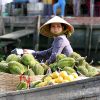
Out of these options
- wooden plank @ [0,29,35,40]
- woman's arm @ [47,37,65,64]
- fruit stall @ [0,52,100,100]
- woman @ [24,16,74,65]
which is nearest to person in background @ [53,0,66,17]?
wooden plank @ [0,29,35,40]

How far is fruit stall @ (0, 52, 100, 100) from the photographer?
15.8ft

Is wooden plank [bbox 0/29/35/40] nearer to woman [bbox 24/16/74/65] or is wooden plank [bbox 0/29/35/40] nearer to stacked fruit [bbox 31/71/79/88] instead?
woman [bbox 24/16/74/65]

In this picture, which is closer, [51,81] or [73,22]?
[51,81]

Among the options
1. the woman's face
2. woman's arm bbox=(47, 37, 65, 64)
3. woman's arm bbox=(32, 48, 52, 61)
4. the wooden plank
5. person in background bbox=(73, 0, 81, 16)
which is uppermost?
the woman's face

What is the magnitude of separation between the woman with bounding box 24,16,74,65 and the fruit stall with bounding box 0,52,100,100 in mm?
367

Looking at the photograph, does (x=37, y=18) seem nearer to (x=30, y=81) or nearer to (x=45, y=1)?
(x=45, y=1)

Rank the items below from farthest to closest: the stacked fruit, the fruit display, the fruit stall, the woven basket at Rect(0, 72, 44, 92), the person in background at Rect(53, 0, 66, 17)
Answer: the person in background at Rect(53, 0, 66, 17) → the fruit display → the woven basket at Rect(0, 72, 44, 92) → the stacked fruit → the fruit stall

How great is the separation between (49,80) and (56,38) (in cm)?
157

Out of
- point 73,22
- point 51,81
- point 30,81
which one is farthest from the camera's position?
point 73,22

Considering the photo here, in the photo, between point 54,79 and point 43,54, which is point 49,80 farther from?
point 43,54

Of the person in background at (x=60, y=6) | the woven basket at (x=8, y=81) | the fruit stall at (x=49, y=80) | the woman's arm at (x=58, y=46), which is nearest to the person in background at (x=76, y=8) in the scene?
the person in background at (x=60, y=6)

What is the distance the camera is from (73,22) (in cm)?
1513

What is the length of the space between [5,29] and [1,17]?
0.56 metres

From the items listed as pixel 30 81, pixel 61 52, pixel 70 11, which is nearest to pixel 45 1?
pixel 70 11
